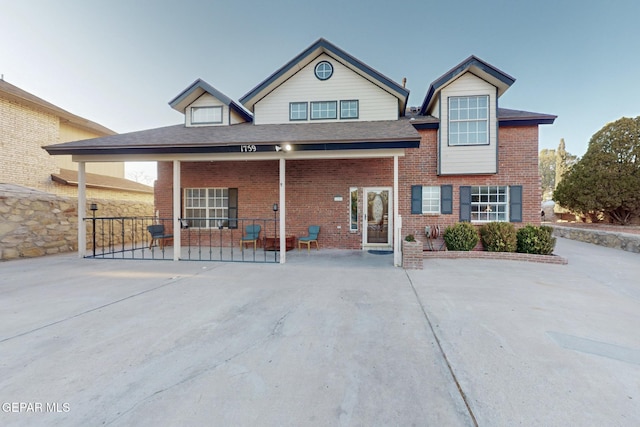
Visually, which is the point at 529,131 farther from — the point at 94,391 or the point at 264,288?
the point at 94,391

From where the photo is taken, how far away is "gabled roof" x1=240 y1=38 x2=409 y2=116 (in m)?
9.59

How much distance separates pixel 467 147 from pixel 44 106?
64.1 ft


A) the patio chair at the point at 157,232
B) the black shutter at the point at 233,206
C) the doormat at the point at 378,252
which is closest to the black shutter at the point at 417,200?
the doormat at the point at 378,252

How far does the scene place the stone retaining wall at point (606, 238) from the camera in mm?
9418

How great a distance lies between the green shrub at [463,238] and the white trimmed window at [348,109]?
580cm

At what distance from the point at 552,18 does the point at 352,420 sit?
1880 cm

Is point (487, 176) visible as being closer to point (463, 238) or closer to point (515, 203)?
point (515, 203)

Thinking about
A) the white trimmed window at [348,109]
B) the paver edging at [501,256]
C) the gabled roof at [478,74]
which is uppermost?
the gabled roof at [478,74]

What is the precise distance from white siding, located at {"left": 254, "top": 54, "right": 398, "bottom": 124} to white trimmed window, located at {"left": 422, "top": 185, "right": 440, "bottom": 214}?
3150mm

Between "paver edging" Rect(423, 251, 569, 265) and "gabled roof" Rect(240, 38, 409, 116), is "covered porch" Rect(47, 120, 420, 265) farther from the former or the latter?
"paver edging" Rect(423, 251, 569, 265)

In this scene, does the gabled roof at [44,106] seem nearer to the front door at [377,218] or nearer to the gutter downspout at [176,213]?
the gutter downspout at [176,213]

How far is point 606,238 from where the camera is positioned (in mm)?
10750

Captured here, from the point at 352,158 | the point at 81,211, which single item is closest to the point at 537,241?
the point at 352,158

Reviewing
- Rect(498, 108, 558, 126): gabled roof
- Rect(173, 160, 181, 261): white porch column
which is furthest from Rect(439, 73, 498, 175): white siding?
Rect(173, 160, 181, 261): white porch column
